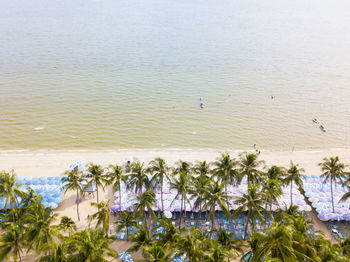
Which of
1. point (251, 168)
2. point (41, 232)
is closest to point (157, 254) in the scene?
point (41, 232)

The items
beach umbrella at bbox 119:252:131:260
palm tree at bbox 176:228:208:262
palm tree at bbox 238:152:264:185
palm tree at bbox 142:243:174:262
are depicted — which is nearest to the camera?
palm tree at bbox 142:243:174:262

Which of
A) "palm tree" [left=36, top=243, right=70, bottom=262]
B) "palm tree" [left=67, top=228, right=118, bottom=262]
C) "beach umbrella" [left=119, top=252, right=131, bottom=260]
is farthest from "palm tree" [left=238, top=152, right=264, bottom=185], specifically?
"palm tree" [left=36, top=243, right=70, bottom=262]

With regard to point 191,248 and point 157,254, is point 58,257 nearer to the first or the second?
point 157,254

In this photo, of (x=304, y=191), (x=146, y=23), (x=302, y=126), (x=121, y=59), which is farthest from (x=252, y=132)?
(x=146, y=23)

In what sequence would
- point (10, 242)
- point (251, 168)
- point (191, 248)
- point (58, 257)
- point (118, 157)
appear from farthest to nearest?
point (118, 157) → point (251, 168) → point (10, 242) → point (191, 248) → point (58, 257)

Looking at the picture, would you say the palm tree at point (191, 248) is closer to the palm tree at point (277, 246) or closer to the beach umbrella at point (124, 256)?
the palm tree at point (277, 246)

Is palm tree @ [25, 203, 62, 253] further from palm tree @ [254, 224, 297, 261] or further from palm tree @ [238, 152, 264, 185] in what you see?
palm tree @ [238, 152, 264, 185]
